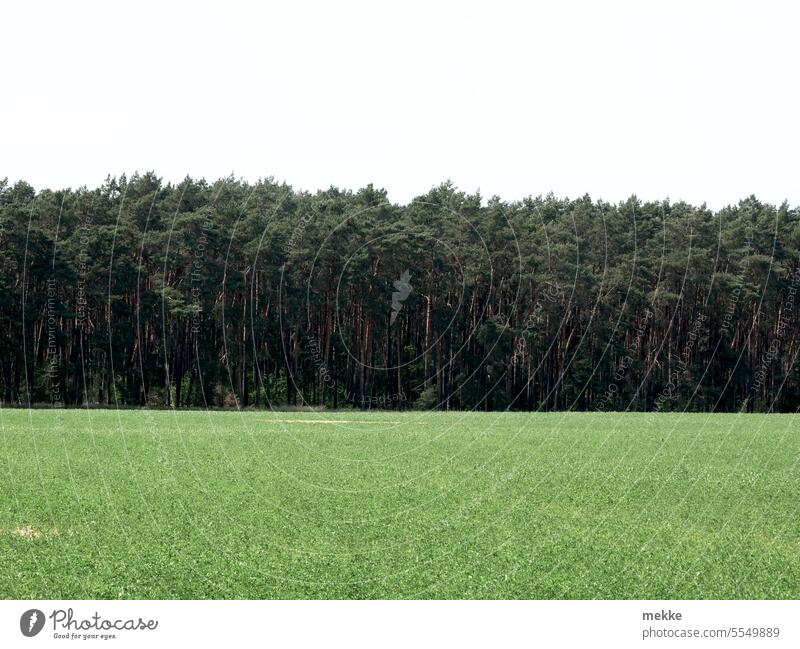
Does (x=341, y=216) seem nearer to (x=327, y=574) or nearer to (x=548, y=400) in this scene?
(x=548, y=400)

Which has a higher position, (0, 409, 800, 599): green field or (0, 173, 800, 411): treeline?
(0, 173, 800, 411): treeline

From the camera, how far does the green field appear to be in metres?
17.8

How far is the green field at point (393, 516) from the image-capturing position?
58.5 feet

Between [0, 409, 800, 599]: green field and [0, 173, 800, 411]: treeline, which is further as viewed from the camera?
[0, 173, 800, 411]: treeline

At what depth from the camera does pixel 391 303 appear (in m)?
85.8

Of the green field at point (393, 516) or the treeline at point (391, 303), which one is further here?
the treeline at point (391, 303)

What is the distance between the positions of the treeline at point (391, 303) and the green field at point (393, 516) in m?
31.2

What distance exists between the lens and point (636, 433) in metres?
54.7

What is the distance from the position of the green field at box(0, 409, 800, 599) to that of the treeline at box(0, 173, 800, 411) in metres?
31.2

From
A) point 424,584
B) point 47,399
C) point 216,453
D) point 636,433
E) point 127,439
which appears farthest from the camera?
point 47,399

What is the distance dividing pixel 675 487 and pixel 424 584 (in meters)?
17.1

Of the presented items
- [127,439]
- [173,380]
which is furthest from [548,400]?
[127,439]

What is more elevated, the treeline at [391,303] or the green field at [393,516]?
the treeline at [391,303]

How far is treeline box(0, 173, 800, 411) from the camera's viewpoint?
264 feet
